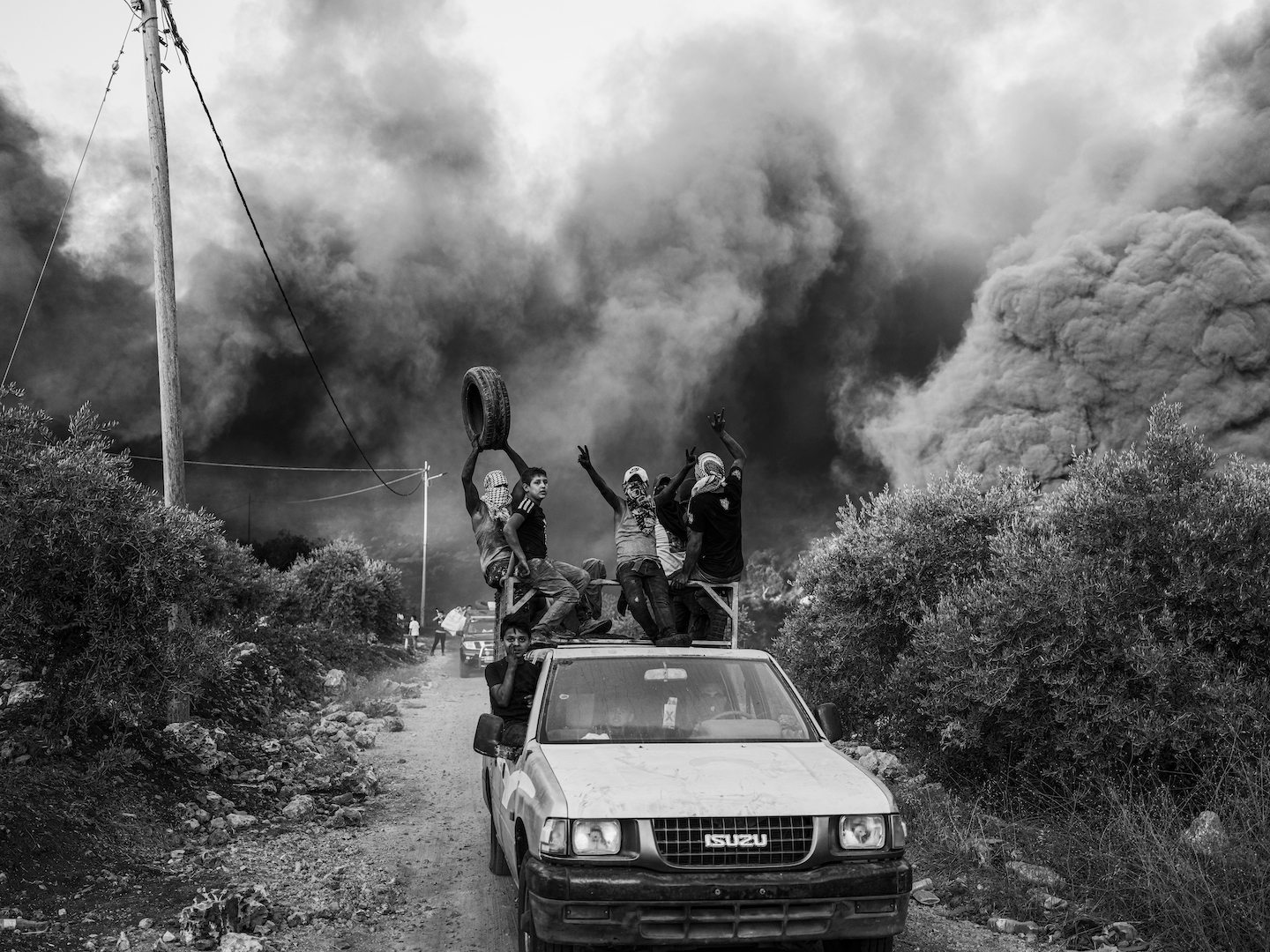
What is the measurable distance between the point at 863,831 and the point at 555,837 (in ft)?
4.33

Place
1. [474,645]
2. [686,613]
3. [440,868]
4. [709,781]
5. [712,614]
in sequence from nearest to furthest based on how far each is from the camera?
1. [709,781]
2. [440,868]
3. [712,614]
4. [686,613]
5. [474,645]

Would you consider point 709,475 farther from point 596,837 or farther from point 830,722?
point 596,837

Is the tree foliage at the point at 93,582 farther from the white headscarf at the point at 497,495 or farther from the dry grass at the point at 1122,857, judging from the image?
the dry grass at the point at 1122,857

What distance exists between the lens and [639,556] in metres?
8.12

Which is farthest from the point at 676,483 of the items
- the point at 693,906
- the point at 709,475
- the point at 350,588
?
the point at 350,588

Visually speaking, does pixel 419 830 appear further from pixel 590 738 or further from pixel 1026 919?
pixel 1026 919

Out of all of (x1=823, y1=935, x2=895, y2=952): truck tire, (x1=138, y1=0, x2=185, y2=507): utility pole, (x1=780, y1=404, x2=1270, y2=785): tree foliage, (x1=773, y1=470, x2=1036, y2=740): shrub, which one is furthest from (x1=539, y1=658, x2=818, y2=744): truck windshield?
(x1=138, y1=0, x2=185, y2=507): utility pole

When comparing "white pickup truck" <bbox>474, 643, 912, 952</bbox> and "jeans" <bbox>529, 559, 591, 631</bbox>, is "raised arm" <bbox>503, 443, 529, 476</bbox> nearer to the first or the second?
"jeans" <bbox>529, 559, 591, 631</bbox>

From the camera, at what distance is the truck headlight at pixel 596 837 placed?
4.08 m

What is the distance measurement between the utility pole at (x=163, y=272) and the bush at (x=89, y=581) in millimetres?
2775

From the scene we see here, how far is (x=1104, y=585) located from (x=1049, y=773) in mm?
1489

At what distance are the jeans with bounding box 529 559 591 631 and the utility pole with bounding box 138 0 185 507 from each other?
5.06 m

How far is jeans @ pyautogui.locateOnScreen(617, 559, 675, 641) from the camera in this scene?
8.09 metres

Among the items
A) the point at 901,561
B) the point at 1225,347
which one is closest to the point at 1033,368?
the point at 1225,347
